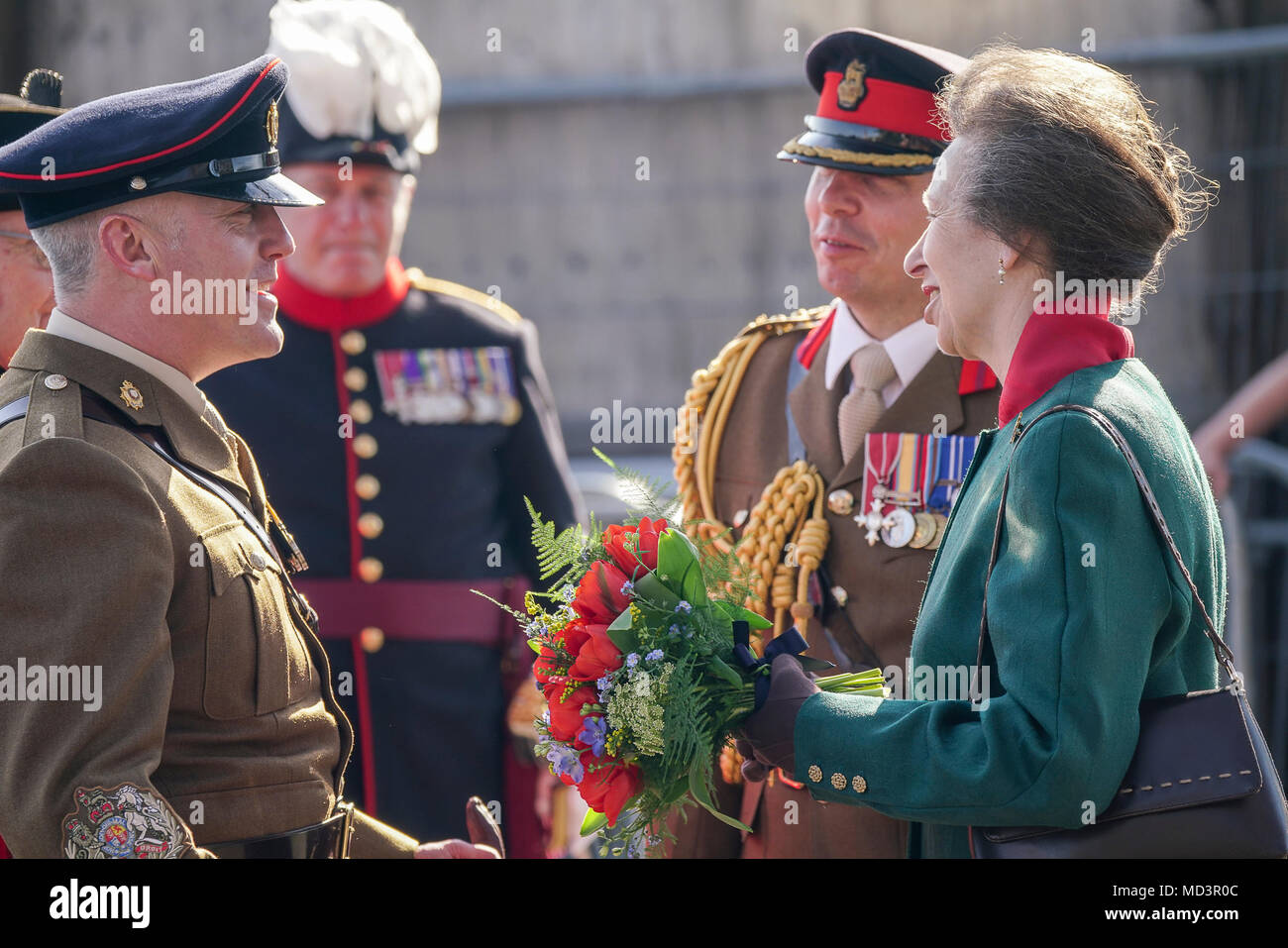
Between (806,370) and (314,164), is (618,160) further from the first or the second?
(806,370)

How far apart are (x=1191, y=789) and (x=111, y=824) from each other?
130 centimetres

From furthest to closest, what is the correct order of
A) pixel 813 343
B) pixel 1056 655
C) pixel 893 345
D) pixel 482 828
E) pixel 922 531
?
pixel 813 343, pixel 893 345, pixel 922 531, pixel 482 828, pixel 1056 655

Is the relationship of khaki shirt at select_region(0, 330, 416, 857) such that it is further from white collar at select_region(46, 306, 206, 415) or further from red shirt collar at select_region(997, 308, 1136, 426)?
red shirt collar at select_region(997, 308, 1136, 426)

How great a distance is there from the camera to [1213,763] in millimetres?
1665

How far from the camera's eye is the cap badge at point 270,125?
2.19 metres

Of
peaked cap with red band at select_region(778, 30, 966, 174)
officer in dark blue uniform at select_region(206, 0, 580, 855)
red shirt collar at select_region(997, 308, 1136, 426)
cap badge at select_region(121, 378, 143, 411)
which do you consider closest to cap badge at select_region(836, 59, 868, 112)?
peaked cap with red band at select_region(778, 30, 966, 174)

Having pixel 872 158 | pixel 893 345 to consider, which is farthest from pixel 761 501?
pixel 872 158

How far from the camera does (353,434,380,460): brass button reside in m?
3.57

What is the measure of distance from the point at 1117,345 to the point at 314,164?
7.18ft

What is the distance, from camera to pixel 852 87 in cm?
289

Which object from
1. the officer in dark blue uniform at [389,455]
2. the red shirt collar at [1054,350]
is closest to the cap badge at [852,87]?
the red shirt collar at [1054,350]

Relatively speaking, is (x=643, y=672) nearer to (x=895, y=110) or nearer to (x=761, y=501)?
(x=761, y=501)

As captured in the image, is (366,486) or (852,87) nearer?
(852,87)
